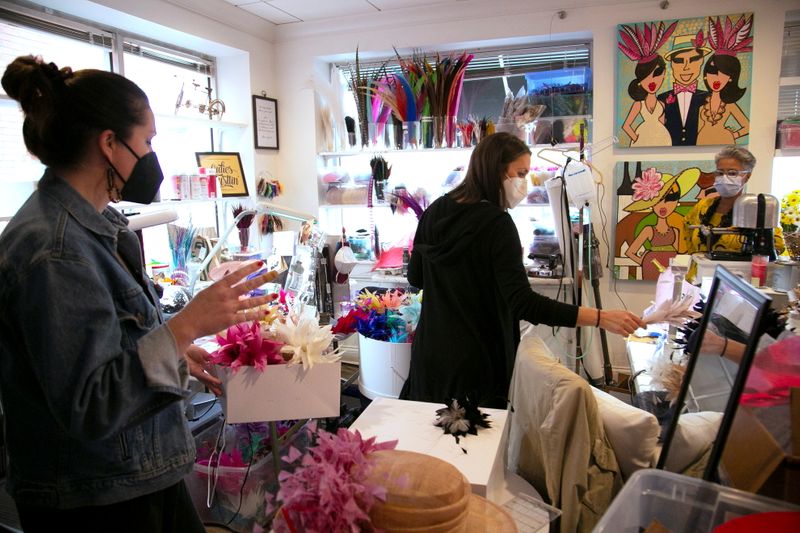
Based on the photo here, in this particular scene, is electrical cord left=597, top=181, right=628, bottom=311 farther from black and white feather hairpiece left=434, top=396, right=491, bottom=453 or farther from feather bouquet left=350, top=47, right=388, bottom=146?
black and white feather hairpiece left=434, top=396, right=491, bottom=453

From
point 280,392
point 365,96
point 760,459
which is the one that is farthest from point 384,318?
point 365,96

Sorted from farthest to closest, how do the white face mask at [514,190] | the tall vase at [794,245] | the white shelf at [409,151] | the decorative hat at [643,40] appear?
the white shelf at [409,151]
the decorative hat at [643,40]
the tall vase at [794,245]
the white face mask at [514,190]

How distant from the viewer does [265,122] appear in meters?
4.50

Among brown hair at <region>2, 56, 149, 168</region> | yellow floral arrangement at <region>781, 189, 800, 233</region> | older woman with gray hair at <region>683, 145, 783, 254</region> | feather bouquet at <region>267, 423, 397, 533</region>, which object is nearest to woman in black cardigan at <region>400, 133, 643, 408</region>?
feather bouquet at <region>267, 423, 397, 533</region>

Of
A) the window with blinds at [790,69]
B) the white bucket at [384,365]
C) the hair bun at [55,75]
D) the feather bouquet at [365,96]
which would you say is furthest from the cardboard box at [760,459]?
the feather bouquet at [365,96]

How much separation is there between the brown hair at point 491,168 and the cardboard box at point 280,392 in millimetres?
830

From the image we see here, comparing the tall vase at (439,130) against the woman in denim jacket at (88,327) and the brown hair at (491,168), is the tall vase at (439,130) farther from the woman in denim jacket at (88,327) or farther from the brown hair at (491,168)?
the woman in denim jacket at (88,327)

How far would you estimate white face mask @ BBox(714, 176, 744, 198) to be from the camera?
10.7 feet

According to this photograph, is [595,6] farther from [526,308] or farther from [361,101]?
[526,308]

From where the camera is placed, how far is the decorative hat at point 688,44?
3.58 metres

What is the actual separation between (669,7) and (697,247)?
157cm

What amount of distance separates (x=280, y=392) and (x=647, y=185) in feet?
10.5

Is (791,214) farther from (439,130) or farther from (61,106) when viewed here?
(61,106)

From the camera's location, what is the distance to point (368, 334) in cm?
283
